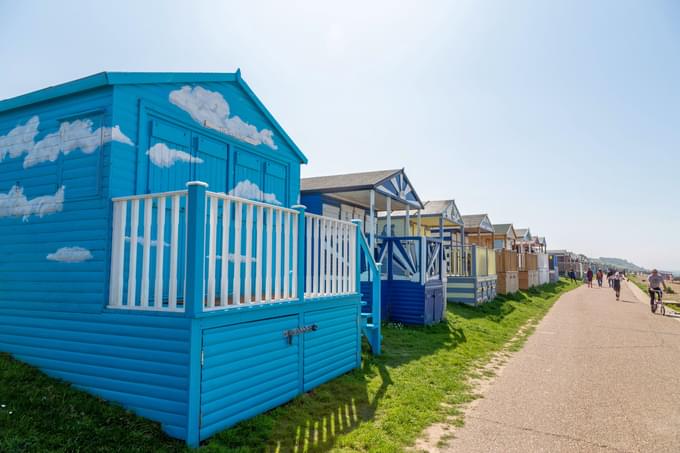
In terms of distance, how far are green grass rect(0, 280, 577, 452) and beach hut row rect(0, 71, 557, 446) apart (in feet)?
0.65

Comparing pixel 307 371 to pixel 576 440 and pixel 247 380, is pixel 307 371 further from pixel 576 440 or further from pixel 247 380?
pixel 576 440

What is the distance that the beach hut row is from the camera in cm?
425

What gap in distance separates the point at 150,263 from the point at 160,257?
1.51m

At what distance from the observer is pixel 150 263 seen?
5.71m

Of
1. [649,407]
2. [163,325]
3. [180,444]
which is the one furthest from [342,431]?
[649,407]

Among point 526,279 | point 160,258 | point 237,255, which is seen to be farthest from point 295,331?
point 526,279

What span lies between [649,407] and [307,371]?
15.4 feet

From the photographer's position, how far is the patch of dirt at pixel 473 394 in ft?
14.5

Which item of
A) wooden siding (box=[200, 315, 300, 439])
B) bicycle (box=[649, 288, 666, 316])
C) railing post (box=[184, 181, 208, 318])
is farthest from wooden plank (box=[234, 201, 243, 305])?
bicycle (box=[649, 288, 666, 316])

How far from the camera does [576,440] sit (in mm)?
4531

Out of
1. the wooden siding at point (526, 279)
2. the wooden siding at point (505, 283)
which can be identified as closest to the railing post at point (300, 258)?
the wooden siding at point (505, 283)

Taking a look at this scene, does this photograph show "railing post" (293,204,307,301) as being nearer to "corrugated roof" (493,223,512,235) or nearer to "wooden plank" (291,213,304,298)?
"wooden plank" (291,213,304,298)

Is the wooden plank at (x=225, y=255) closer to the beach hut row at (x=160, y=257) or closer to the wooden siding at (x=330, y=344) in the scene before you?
the beach hut row at (x=160, y=257)

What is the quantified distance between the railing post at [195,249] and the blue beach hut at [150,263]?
0.01m
